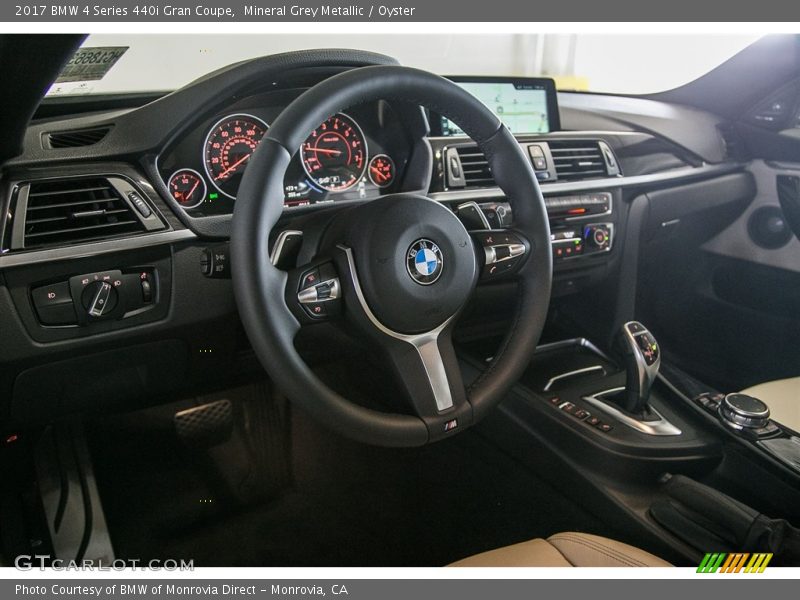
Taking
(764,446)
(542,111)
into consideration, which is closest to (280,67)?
(542,111)

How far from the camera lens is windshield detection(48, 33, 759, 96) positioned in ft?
4.47

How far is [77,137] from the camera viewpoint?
3.82ft

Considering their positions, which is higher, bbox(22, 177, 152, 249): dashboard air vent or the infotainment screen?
the infotainment screen

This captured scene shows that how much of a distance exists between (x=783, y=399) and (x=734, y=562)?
594 mm

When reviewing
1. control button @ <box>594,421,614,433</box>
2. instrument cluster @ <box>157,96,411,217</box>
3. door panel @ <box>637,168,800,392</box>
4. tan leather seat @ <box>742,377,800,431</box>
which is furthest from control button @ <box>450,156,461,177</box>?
tan leather seat @ <box>742,377,800,431</box>

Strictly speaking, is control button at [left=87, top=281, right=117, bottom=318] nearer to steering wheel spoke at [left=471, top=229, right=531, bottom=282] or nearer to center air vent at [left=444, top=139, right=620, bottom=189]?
steering wheel spoke at [left=471, top=229, right=531, bottom=282]

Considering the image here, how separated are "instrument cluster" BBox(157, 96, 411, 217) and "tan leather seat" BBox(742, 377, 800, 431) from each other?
1017mm

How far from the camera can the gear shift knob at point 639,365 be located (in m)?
1.46

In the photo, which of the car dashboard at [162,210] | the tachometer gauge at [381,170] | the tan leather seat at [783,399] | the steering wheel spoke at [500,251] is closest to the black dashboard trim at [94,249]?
the car dashboard at [162,210]

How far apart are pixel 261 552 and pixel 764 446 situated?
114 cm

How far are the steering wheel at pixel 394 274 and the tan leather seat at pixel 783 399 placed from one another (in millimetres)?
819

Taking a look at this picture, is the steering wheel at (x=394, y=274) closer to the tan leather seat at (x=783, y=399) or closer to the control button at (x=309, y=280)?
the control button at (x=309, y=280)

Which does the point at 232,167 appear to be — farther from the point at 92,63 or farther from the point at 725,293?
the point at 725,293

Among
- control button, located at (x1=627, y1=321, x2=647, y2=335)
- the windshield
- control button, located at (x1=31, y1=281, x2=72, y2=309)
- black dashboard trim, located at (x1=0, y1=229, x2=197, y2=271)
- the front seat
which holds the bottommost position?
the front seat
